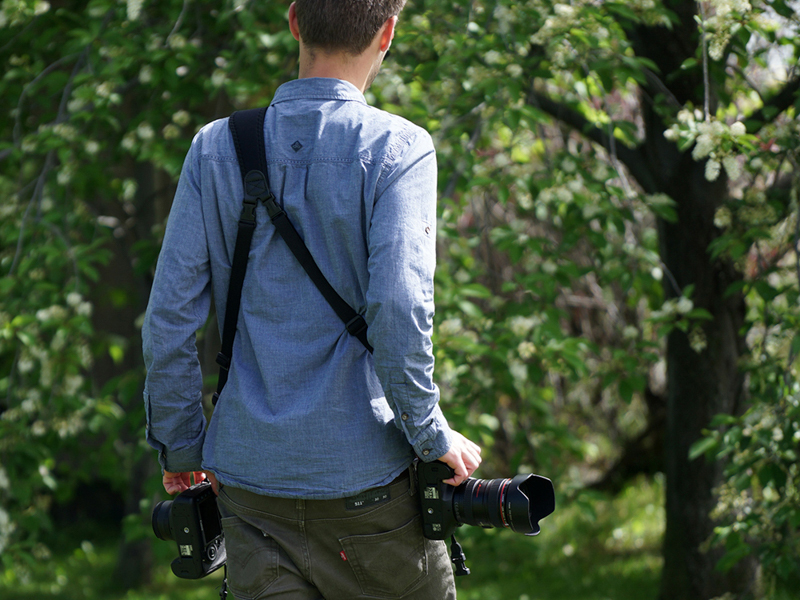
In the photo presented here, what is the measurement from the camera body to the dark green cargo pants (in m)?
0.03

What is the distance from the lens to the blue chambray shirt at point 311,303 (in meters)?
1.31

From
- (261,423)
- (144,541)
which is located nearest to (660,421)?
(144,541)

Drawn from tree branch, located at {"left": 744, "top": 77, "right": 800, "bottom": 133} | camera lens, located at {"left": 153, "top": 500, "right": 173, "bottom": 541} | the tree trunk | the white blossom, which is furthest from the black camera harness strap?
the tree trunk

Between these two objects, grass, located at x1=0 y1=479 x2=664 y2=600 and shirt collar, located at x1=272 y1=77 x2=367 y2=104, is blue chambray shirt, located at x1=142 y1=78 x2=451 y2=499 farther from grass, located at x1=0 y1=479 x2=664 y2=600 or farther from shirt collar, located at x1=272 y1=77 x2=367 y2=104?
grass, located at x1=0 y1=479 x2=664 y2=600

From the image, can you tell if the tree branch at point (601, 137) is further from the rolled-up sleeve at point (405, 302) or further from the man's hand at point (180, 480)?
the man's hand at point (180, 480)

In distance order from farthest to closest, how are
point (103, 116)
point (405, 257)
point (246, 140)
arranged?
point (103, 116)
point (246, 140)
point (405, 257)

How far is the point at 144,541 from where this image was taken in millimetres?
4039

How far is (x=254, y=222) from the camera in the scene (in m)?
1.36

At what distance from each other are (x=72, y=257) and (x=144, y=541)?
6.11 ft

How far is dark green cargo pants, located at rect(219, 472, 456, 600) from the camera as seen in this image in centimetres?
136

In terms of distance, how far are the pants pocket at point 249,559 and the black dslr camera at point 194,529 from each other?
12cm

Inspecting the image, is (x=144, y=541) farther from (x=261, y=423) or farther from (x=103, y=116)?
(x=261, y=423)

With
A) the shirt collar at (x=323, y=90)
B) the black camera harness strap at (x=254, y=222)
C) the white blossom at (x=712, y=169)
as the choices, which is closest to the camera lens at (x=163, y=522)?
the black camera harness strap at (x=254, y=222)

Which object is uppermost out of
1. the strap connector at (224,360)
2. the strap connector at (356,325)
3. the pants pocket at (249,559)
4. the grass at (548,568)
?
the strap connector at (356,325)
